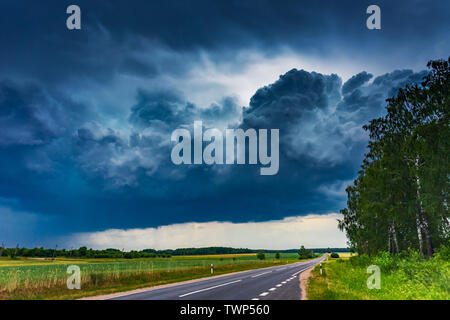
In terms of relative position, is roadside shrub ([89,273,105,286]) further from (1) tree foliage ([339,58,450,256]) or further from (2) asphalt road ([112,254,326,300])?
(1) tree foliage ([339,58,450,256])

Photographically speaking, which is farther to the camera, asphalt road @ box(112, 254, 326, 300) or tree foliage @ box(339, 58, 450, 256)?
tree foliage @ box(339, 58, 450, 256)

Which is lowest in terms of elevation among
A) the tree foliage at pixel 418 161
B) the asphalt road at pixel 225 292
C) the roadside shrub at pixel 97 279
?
the roadside shrub at pixel 97 279

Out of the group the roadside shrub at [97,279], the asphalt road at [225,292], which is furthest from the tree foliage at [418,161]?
the roadside shrub at [97,279]

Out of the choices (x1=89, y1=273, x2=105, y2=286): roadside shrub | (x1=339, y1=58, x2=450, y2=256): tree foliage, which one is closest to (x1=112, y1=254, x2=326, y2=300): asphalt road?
(x1=89, y1=273, x2=105, y2=286): roadside shrub

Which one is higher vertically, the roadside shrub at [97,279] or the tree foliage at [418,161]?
the tree foliage at [418,161]

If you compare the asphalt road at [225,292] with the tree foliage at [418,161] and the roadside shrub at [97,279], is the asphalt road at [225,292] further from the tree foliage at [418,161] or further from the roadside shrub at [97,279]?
the tree foliage at [418,161]

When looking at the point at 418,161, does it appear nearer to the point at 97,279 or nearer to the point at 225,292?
the point at 225,292

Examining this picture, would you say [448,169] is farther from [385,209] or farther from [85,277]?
[85,277]

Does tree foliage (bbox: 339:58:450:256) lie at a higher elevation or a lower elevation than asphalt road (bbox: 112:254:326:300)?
higher

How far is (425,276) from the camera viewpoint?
13.9 metres

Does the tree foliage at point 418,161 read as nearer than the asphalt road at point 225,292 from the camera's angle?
No
